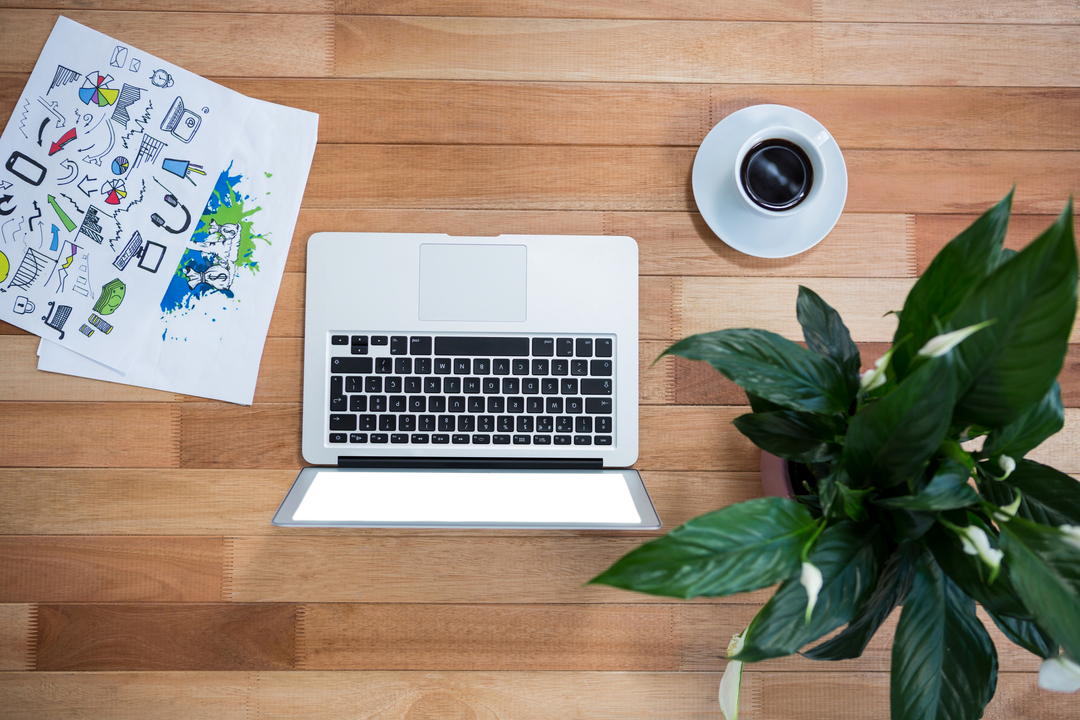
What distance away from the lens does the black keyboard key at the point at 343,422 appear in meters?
0.80

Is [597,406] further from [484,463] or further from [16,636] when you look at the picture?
[16,636]

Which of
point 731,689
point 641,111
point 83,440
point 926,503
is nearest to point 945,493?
point 926,503

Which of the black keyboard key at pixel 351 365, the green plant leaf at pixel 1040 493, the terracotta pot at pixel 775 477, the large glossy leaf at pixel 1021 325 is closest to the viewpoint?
the large glossy leaf at pixel 1021 325

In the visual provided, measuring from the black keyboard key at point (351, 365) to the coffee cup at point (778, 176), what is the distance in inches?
20.2

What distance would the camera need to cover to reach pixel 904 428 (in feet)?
1.39

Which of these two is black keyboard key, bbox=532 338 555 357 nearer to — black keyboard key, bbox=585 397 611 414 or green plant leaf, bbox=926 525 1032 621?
black keyboard key, bbox=585 397 611 414

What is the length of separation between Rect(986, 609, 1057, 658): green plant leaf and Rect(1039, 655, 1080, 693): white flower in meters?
0.06

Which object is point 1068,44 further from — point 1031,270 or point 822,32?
point 1031,270

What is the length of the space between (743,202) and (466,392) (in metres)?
0.43

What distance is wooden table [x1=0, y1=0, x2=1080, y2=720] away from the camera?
82 cm

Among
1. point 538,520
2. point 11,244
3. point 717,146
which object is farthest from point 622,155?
point 11,244

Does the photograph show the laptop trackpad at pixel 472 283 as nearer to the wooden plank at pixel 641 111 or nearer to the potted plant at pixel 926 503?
the wooden plank at pixel 641 111

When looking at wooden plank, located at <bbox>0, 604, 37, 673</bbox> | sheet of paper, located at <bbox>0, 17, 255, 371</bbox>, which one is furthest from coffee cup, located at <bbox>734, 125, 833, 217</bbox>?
wooden plank, located at <bbox>0, 604, 37, 673</bbox>

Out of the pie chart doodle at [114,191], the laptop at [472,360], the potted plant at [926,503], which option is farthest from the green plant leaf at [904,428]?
the pie chart doodle at [114,191]
